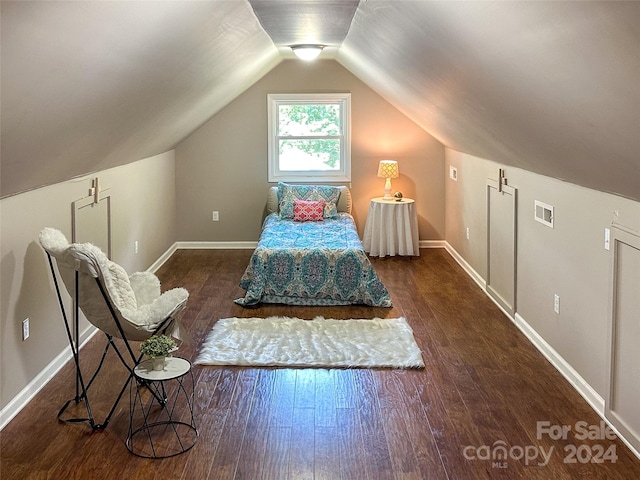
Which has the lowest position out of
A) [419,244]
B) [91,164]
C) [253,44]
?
[419,244]

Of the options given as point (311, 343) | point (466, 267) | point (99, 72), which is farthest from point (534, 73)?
point (466, 267)

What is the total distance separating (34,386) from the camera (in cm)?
369

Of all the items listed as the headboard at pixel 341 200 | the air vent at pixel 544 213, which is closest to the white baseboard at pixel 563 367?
the air vent at pixel 544 213

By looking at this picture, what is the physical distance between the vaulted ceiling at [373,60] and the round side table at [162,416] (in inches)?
44.1

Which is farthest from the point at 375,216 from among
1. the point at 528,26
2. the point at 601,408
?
the point at 528,26

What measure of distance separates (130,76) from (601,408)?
9.31ft

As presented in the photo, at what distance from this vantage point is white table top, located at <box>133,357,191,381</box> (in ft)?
10.2

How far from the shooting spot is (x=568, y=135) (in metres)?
3.01

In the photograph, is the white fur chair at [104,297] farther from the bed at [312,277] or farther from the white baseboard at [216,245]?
the white baseboard at [216,245]

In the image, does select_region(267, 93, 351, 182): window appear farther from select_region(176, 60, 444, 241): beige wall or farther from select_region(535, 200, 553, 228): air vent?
select_region(535, 200, 553, 228): air vent

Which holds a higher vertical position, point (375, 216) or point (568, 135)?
point (568, 135)

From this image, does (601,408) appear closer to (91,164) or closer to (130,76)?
(130,76)

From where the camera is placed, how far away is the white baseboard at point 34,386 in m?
3.36

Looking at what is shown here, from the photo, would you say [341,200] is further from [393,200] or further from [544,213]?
[544,213]
